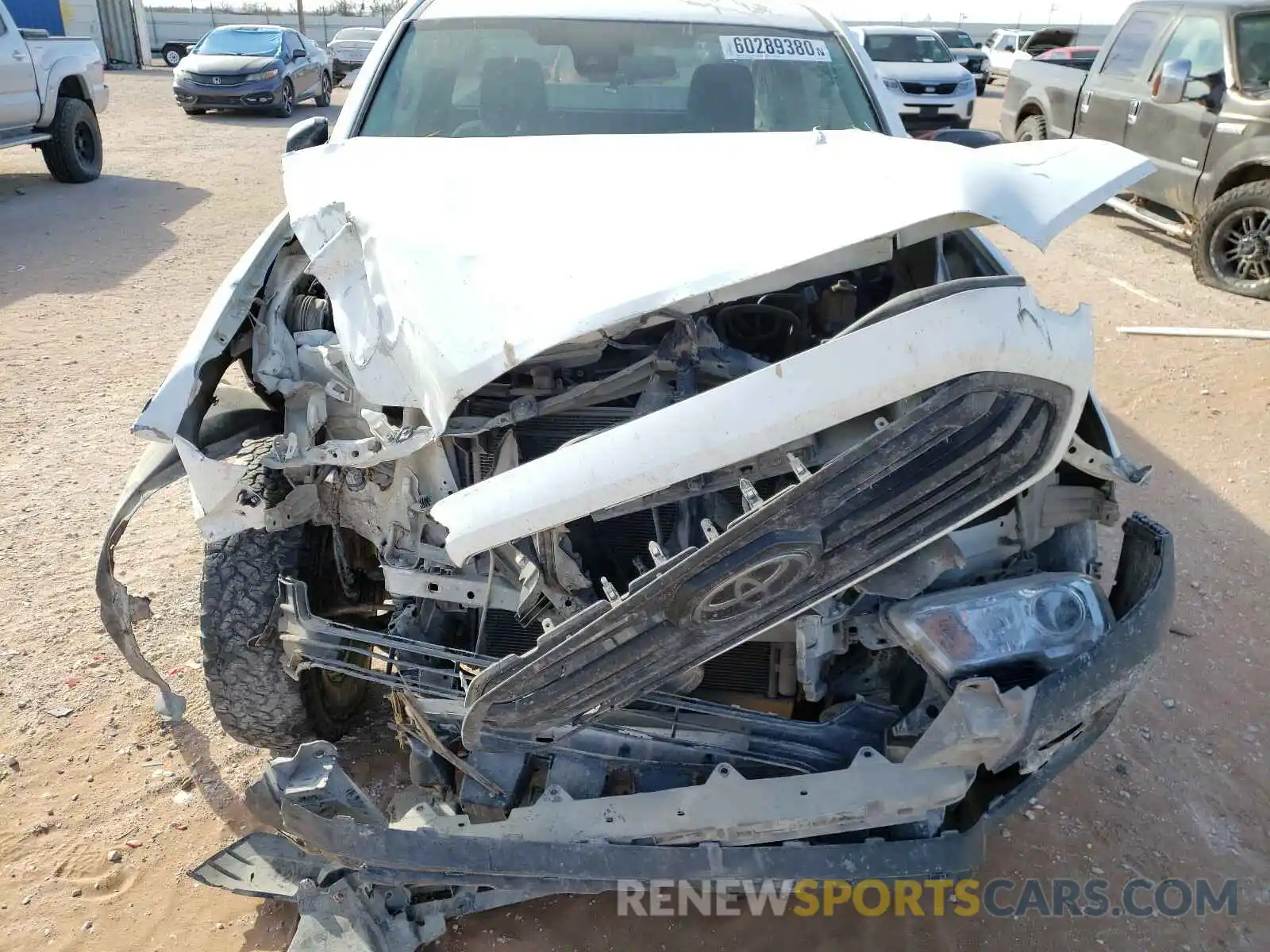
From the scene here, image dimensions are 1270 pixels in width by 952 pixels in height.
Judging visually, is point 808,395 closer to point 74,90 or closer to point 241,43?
point 74,90

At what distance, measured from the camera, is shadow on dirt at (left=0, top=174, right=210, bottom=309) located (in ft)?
23.9

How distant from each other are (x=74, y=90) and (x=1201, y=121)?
10727mm

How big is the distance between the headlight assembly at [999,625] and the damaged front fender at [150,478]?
167 cm

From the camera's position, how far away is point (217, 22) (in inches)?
1284

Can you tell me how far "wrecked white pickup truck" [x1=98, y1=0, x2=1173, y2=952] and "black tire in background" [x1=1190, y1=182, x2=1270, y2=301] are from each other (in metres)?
5.52

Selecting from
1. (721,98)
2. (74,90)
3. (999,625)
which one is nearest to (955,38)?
(74,90)

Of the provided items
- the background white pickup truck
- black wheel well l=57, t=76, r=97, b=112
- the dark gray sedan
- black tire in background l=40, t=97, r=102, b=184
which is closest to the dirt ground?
the background white pickup truck

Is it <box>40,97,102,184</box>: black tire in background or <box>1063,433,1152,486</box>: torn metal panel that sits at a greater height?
<box>1063,433,1152,486</box>: torn metal panel

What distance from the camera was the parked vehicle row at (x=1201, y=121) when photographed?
6.85 m

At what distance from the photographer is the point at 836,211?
6.42 ft

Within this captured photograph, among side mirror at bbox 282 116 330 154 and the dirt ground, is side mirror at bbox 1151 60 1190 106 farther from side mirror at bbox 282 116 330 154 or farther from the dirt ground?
side mirror at bbox 282 116 330 154

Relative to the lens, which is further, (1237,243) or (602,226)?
(1237,243)

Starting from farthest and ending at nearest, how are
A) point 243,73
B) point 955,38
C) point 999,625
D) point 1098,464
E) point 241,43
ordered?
point 955,38 → point 241,43 → point 243,73 → point 1098,464 → point 999,625

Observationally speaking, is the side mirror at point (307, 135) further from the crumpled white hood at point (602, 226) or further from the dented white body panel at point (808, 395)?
the dented white body panel at point (808, 395)
